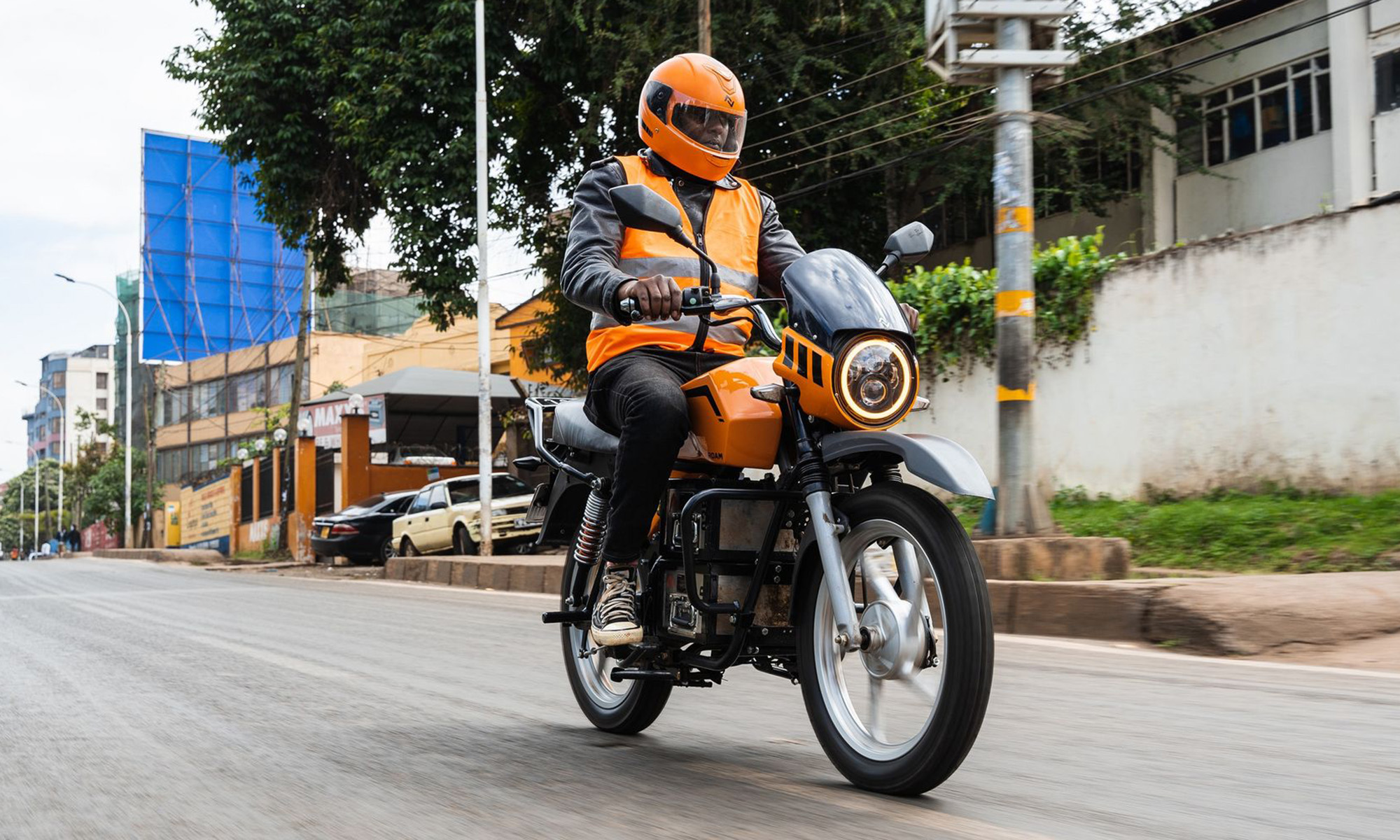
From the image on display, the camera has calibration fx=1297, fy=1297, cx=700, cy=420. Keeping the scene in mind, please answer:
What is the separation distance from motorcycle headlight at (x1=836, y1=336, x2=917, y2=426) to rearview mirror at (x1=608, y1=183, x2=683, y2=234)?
1.89ft

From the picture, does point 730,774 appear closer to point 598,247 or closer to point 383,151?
point 598,247

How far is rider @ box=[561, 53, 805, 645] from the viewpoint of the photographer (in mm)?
3646

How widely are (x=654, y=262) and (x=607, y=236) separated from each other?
0.16 meters

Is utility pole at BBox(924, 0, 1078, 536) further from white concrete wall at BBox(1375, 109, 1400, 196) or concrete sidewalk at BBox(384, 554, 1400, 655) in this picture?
white concrete wall at BBox(1375, 109, 1400, 196)

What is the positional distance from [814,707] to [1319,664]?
352 cm

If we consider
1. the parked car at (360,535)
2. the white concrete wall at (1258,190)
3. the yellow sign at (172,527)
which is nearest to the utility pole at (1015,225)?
the white concrete wall at (1258,190)

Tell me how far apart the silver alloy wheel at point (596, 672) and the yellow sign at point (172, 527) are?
54.6 metres

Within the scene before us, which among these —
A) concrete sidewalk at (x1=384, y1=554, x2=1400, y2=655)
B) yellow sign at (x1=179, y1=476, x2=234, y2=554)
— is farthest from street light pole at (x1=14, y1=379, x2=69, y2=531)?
concrete sidewalk at (x1=384, y1=554, x2=1400, y2=655)

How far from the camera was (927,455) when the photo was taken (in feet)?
9.64

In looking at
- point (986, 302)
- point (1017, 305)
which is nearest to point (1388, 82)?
point (986, 302)

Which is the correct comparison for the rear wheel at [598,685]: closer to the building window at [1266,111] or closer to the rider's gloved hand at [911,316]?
the rider's gloved hand at [911,316]

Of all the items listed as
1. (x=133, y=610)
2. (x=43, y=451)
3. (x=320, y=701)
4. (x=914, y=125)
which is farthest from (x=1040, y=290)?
(x=43, y=451)

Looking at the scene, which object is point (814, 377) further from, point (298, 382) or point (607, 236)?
point (298, 382)

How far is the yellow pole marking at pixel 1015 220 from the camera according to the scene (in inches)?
363
